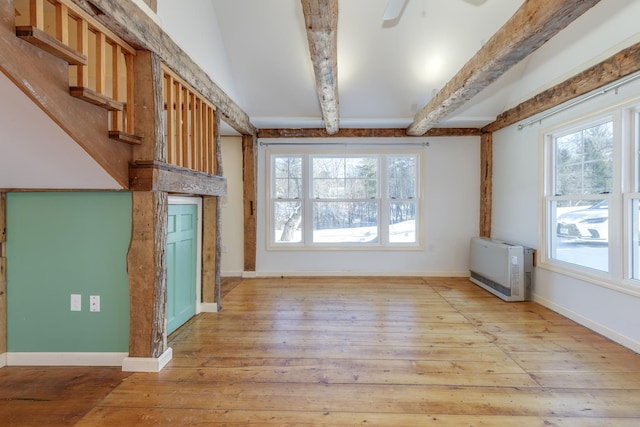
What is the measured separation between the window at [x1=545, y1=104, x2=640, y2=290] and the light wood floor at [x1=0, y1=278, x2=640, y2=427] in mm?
677

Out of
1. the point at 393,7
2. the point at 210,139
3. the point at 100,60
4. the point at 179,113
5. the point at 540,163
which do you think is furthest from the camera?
the point at 540,163

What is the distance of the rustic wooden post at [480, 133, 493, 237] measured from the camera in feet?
15.4

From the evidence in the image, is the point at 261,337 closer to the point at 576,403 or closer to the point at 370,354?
the point at 370,354

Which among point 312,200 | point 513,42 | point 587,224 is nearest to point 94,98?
point 513,42

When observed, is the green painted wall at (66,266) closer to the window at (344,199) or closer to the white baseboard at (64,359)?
the white baseboard at (64,359)

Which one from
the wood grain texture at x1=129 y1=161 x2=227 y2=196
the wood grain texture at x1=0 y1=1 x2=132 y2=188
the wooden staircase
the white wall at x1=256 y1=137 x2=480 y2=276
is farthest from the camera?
the white wall at x1=256 y1=137 x2=480 y2=276

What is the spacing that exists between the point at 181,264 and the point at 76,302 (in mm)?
878

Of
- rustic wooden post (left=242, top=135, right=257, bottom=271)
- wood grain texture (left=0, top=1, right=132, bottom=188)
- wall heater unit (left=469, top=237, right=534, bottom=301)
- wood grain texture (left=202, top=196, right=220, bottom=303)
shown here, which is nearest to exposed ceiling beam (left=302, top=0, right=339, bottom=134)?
wood grain texture (left=0, top=1, right=132, bottom=188)

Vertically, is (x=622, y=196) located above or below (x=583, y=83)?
below

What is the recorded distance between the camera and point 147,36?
80.0 inches

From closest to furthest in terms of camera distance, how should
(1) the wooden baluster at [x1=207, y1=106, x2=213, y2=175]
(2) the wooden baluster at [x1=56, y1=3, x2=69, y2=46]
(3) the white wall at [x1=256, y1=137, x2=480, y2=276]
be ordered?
1. (2) the wooden baluster at [x1=56, y1=3, x2=69, y2=46]
2. (1) the wooden baluster at [x1=207, y1=106, x2=213, y2=175]
3. (3) the white wall at [x1=256, y1=137, x2=480, y2=276]

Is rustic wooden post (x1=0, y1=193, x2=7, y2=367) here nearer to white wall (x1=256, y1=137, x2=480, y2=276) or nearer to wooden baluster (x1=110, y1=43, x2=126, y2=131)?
wooden baluster (x1=110, y1=43, x2=126, y2=131)

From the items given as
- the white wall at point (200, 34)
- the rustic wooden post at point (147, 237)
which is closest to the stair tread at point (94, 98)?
→ the rustic wooden post at point (147, 237)

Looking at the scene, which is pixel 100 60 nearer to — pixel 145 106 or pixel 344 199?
pixel 145 106
